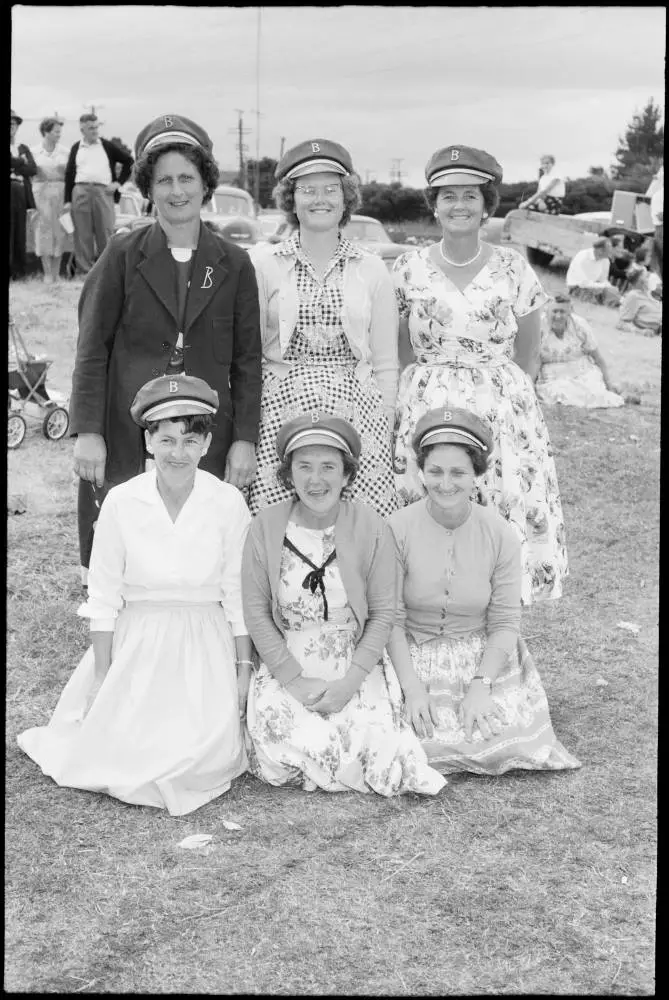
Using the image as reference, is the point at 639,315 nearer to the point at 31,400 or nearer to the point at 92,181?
the point at 92,181

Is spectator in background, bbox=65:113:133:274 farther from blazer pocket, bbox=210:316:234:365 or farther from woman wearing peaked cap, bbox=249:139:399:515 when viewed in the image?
blazer pocket, bbox=210:316:234:365

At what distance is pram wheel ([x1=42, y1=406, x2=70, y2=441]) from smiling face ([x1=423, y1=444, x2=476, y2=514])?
5218 mm

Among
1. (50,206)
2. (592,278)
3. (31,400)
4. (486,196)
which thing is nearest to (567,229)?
(592,278)

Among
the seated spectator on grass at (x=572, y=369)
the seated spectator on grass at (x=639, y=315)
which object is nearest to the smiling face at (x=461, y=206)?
the seated spectator on grass at (x=572, y=369)

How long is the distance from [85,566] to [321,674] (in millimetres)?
1225

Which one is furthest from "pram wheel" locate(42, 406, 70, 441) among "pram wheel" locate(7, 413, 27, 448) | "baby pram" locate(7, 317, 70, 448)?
"pram wheel" locate(7, 413, 27, 448)

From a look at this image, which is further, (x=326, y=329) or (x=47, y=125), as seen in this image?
(x=47, y=125)

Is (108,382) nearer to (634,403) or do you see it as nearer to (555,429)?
(555,429)

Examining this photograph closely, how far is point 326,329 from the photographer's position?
Answer: 4367 mm

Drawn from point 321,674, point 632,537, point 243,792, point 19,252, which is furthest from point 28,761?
point 19,252

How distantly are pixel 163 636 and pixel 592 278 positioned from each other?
13309 millimetres

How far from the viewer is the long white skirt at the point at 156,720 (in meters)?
3.88

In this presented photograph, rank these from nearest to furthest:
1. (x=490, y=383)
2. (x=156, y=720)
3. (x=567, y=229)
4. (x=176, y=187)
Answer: (x=156, y=720)
(x=176, y=187)
(x=490, y=383)
(x=567, y=229)

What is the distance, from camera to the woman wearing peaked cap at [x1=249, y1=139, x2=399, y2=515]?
434cm
